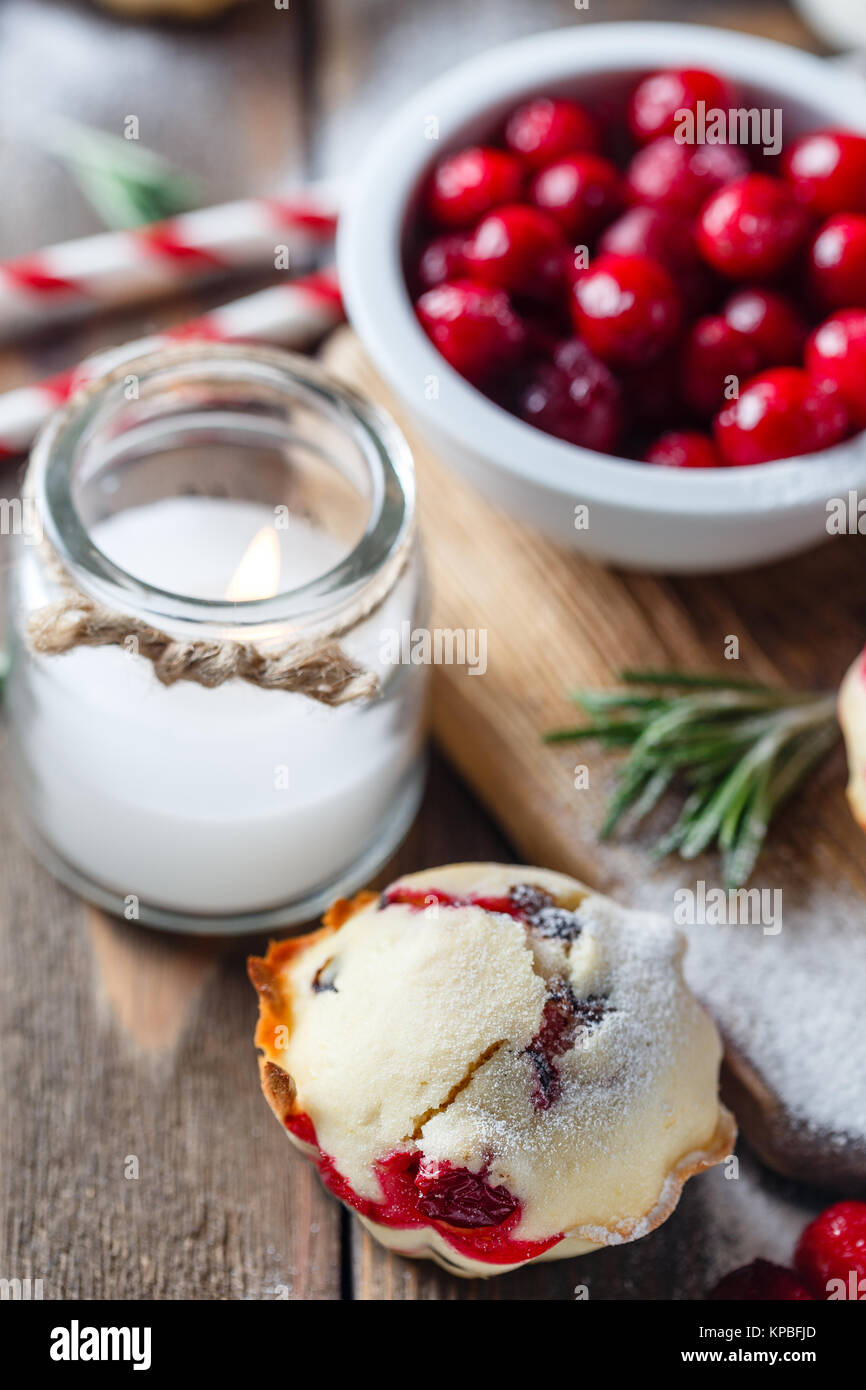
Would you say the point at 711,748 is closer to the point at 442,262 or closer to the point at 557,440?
the point at 557,440

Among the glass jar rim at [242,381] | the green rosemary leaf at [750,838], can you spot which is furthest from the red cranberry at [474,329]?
the green rosemary leaf at [750,838]

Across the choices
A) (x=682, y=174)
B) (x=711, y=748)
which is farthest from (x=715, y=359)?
(x=711, y=748)

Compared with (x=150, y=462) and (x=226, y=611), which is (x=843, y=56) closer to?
(x=150, y=462)

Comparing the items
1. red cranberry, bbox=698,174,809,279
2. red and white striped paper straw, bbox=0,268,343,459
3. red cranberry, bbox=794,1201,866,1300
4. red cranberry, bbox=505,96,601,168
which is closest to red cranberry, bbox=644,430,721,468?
red cranberry, bbox=698,174,809,279

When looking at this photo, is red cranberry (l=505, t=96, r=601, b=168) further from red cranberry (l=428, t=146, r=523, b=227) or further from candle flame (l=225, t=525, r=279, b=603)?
candle flame (l=225, t=525, r=279, b=603)

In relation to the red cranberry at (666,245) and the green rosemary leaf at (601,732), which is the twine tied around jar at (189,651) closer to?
the green rosemary leaf at (601,732)
